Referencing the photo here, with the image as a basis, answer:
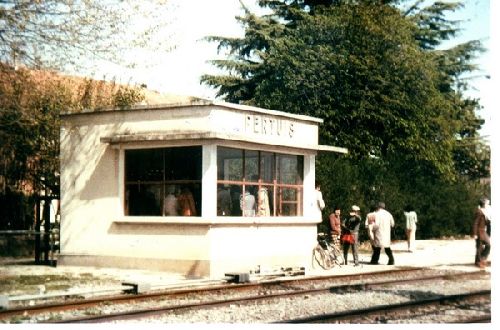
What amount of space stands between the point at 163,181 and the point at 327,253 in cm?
486

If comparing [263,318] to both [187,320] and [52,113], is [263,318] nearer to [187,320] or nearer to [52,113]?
[187,320]

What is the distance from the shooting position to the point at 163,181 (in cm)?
1705

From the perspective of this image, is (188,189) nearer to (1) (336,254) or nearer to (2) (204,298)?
(2) (204,298)

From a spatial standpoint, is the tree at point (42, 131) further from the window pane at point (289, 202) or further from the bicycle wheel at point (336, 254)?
Answer: the bicycle wheel at point (336, 254)

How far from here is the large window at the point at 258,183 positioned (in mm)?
16672

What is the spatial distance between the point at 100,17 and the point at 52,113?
21.8 ft

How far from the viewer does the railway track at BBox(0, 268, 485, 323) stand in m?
10.9

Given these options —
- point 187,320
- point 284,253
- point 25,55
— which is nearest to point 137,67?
point 25,55

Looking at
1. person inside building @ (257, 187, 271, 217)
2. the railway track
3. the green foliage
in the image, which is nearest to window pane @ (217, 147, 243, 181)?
person inside building @ (257, 187, 271, 217)

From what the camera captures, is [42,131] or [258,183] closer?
[258,183]

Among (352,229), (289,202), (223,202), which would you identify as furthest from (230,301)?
(352,229)

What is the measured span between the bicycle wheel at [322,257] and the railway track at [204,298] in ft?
5.70

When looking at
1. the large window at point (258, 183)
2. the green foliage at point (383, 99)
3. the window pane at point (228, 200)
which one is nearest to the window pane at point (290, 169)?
the large window at point (258, 183)

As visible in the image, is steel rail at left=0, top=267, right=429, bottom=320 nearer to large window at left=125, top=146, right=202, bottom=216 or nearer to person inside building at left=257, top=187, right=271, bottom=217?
person inside building at left=257, top=187, right=271, bottom=217
